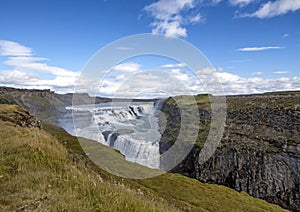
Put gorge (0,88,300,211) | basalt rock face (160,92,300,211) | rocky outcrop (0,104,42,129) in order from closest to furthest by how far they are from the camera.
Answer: rocky outcrop (0,104,42,129)
basalt rock face (160,92,300,211)
gorge (0,88,300,211)

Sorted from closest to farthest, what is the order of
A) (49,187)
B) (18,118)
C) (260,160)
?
1. (49,187)
2. (18,118)
3. (260,160)

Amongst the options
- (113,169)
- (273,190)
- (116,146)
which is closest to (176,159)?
(116,146)

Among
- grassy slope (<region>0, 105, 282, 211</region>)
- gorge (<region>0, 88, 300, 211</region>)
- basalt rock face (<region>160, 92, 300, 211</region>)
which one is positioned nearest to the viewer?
grassy slope (<region>0, 105, 282, 211</region>)

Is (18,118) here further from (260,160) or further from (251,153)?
(260,160)

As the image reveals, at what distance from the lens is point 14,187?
6.13 meters

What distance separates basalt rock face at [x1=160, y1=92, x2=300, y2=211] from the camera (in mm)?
50875

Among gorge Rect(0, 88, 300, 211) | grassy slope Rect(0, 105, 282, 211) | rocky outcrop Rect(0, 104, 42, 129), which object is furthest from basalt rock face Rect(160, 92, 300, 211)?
grassy slope Rect(0, 105, 282, 211)

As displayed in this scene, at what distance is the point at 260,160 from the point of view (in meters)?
54.6

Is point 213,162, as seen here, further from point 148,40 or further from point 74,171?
point 74,171

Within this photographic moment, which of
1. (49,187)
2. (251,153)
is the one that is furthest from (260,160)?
(49,187)

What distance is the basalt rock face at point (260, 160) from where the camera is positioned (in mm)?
50875

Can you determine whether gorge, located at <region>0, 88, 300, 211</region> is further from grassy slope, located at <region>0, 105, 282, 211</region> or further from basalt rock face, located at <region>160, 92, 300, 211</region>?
grassy slope, located at <region>0, 105, 282, 211</region>

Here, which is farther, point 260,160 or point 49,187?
point 260,160

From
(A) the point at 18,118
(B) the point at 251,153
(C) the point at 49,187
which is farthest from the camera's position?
(B) the point at 251,153
